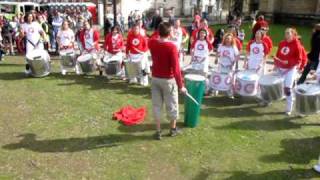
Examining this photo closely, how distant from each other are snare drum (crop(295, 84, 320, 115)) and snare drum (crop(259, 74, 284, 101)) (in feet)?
3.39

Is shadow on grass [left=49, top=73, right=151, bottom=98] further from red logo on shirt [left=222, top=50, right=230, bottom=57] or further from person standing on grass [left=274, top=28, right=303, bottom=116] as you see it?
person standing on grass [left=274, top=28, right=303, bottom=116]

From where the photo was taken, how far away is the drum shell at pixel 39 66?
12873 mm

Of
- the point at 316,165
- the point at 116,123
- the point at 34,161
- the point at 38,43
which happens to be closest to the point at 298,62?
the point at 316,165

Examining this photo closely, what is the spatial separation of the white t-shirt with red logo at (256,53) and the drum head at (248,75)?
0.55 m

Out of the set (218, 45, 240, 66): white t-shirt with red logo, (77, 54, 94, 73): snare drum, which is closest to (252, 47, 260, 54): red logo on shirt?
(218, 45, 240, 66): white t-shirt with red logo

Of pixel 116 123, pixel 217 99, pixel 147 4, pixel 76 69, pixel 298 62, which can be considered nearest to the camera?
pixel 116 123

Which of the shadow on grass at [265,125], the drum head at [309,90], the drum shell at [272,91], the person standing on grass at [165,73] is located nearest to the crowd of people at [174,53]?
the person standing on grass at [165,73]

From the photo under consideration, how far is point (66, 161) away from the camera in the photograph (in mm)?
7215

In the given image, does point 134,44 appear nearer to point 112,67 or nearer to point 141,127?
point 112,67

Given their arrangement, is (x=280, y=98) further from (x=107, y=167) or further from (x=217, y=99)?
(x=107, y=167)

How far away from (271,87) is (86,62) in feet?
19.3

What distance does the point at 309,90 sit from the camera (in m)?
8.52

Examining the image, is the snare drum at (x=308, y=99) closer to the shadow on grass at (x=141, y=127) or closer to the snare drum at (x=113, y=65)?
the shadow on grass at (x=141, y=127)

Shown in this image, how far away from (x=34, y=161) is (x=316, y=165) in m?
4.72
